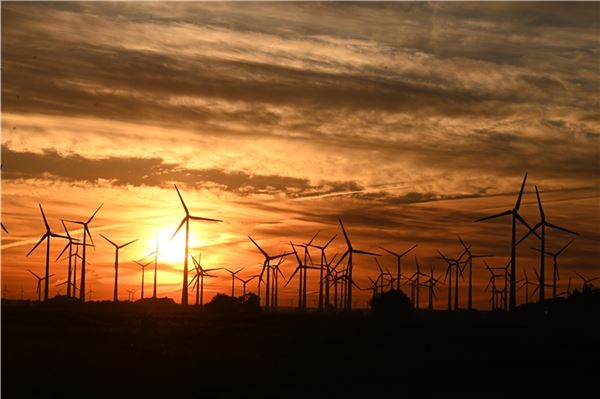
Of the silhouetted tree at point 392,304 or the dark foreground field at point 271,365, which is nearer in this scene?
the dark foreground field at point 271,365

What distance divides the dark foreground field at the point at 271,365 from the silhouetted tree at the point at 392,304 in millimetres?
68730

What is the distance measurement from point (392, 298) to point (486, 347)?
268 ft

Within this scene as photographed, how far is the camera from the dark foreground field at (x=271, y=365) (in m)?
48.4

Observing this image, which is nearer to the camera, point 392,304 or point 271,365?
point 271,365

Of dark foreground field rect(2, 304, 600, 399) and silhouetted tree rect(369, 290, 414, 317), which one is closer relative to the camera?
dark foreground field rect(2, 304, 600, 399)

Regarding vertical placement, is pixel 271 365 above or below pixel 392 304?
below

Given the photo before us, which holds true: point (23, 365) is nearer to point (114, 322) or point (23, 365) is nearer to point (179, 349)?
point (179, 349)

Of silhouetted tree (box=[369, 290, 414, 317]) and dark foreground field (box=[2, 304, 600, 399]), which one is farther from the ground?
silhouetted tree (box=[369, 290, 414, 317])

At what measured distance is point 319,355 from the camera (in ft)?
230

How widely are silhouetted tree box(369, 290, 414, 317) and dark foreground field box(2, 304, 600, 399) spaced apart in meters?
68.7

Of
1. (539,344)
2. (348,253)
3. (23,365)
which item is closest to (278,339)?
(539,344)

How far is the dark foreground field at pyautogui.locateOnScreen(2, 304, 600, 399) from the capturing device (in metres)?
48.4

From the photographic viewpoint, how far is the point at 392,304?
16588 cm

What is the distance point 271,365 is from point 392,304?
10819cm
